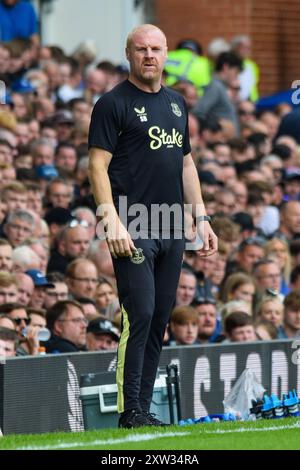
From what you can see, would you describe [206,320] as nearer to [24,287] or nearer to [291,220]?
[24,287]

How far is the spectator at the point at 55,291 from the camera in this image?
486 inches

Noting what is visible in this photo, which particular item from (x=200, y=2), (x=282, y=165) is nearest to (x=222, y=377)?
(x=282, y=165)

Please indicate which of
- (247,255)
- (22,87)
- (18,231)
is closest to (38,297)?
(18,231)

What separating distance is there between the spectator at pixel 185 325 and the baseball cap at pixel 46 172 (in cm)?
330

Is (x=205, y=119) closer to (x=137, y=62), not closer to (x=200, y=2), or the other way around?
(x=200, y=2)

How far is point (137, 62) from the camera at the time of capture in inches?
326

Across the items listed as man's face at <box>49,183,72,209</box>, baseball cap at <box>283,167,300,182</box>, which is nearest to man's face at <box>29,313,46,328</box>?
man's face at <box>49,183,72,209</box>

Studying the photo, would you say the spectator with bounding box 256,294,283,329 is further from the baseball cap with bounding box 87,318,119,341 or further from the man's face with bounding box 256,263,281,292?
the baseball cap with bounding box 87,318,119,341

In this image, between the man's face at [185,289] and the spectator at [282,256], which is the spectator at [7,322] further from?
the spectator at [282,256]

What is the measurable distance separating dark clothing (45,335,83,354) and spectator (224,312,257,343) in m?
1.61

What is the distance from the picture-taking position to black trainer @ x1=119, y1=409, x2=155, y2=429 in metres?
8.27

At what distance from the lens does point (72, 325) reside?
444 inches

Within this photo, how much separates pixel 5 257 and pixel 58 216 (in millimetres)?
2095

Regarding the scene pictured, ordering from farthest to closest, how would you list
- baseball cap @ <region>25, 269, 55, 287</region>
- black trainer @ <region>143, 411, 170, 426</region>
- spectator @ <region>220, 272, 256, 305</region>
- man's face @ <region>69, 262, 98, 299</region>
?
1. spectator @ <region>220, 272, 256, 305</region>
2. man's face @ <region>69, 262, 98, 299</region>
3. baseball cap @ <region>25, 269, 55, 287</region>
4. black trainer @ <region>143, 411, 170, 426</region>
